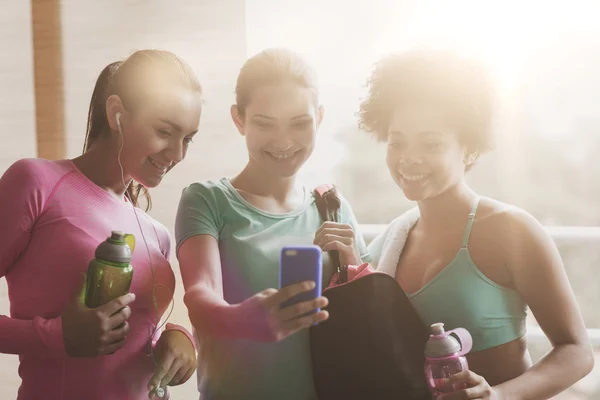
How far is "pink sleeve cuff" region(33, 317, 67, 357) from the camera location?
99 cm

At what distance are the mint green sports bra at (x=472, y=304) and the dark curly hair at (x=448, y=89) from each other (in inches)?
6.7

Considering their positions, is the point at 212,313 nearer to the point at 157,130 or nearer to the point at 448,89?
the point at 157,130

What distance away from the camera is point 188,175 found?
4.21 feet

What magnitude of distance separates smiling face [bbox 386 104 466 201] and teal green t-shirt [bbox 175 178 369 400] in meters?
0.20

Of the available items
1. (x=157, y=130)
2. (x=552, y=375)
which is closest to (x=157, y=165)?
(x=157, y=130)

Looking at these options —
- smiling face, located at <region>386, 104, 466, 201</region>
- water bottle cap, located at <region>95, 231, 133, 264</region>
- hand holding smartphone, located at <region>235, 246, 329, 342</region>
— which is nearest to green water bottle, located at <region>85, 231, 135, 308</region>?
water bottle cap, located at <region>95, 231, 133, 264</region>

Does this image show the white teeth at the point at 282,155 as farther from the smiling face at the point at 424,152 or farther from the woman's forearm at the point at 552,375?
the woman's forearm at the point at 552,375

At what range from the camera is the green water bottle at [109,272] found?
954 millimetres

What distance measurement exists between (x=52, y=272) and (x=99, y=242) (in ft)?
0.29

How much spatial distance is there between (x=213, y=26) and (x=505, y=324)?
806mm

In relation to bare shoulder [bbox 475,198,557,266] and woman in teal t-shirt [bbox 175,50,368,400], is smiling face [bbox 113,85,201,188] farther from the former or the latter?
bare shoulder [bbox 475,198,557,266]

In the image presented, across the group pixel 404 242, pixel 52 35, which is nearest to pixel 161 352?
pixel 404 242

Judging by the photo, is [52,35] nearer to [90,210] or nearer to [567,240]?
[90,210]

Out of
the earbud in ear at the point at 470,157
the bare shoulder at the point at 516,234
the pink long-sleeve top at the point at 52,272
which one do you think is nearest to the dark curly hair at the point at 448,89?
the earbud in ear at the point at 470,157
